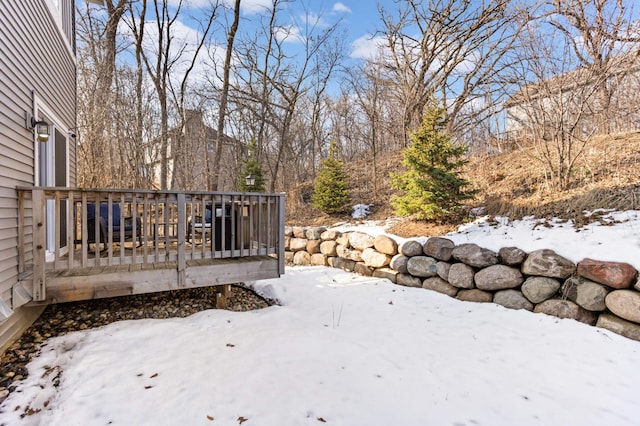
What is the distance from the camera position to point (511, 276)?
4266 millimetres

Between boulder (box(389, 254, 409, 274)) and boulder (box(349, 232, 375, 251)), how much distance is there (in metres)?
0.66

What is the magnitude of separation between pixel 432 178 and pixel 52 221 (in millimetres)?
6138

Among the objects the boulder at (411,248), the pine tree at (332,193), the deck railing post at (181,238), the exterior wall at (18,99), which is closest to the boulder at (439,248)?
the boulder at (411,248)

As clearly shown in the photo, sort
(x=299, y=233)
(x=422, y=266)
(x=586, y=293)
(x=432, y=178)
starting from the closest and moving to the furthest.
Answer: (x=586, y=293)
(x=422, y=266)
(x=432, y=178)
(x=299, y=233)

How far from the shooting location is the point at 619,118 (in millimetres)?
7156

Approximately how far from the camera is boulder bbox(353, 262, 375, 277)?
6167mm

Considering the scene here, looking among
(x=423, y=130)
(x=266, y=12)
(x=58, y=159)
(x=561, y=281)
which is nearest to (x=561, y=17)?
(x=423, y=130)

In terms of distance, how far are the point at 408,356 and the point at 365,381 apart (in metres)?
0.69

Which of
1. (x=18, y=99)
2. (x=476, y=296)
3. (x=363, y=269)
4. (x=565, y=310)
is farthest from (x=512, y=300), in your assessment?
(x=18, y=99)

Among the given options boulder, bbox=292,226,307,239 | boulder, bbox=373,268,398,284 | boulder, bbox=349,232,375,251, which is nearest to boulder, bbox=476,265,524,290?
boulder, bbox=373,268,398,284

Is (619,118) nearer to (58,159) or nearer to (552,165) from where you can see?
A: (552,165)

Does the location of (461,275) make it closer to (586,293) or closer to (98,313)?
(586,293)

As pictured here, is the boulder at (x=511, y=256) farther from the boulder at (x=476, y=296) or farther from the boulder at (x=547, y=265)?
the boulder at (x=476, y=296)

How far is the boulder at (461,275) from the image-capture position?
15.3 feet
